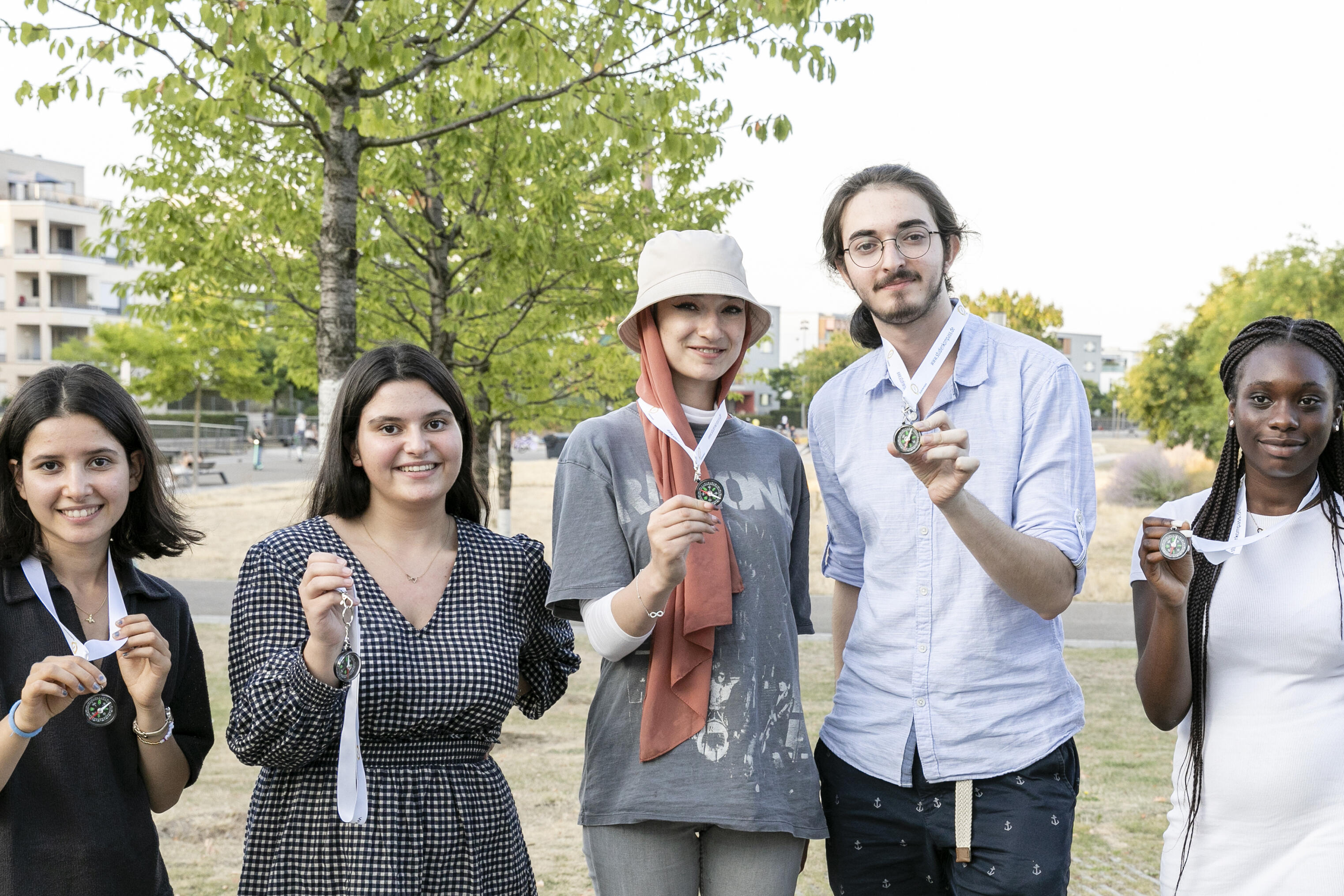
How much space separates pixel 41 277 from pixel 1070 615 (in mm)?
67278

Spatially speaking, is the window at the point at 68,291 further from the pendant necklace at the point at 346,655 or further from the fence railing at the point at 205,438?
the pendant necklace at the point at 346,655

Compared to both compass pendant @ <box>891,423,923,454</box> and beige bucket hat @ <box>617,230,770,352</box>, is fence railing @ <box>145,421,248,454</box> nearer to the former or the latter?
beige bucket hat @ <box>617,230,770,352</box>

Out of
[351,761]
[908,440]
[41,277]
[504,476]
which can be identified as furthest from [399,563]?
[41,277]

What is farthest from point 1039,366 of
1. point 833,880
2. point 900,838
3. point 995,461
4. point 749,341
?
point 833,880

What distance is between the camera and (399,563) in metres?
2.96

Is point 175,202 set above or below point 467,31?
below

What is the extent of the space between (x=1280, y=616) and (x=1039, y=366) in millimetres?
830

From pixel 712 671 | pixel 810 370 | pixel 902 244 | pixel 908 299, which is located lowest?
pixel 712 671

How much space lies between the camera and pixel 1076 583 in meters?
2.76

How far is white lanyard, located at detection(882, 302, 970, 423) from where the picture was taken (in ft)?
9.64

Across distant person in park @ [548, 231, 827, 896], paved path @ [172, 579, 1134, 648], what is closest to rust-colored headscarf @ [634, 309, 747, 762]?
distant person in park @ [548, 231, 827, 896]

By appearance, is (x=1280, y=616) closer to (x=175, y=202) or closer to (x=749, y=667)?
(x=749, y=667)

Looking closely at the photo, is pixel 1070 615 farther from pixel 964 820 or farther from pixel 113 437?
pixel 113 437

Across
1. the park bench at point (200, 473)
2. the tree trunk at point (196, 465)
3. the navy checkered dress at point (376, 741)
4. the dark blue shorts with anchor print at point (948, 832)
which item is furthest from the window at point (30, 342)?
the dark blue shorts with anchor print at point (948, 832)
